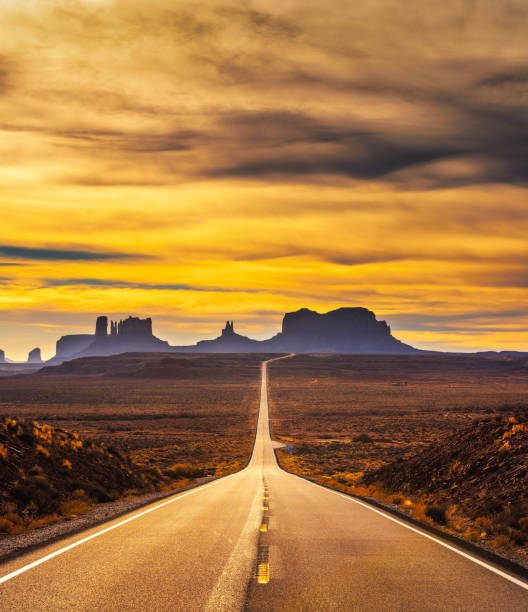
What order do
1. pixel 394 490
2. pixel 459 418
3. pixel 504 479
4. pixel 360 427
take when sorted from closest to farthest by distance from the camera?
pixel 504 479
pixel 394 490
pixel 360 427
pixel 459 418

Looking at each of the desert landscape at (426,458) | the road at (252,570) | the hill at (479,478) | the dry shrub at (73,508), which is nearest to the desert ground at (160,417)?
the desert landscape at (426,458)

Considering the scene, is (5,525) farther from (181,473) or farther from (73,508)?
(181,473)

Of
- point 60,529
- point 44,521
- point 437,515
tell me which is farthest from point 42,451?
point 437,515

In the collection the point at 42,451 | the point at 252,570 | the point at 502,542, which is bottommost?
the point at 502,542

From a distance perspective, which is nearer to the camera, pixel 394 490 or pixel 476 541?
pixel 476 541

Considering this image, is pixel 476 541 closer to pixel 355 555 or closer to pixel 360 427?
pixel 355 555

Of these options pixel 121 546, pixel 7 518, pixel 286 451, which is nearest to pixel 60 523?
pixel 7 518

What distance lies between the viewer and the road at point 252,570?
6.95 meters

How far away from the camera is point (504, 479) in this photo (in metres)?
16.1

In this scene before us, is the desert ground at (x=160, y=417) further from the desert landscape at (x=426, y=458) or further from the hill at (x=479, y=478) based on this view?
the hill at (x=479, y=478)

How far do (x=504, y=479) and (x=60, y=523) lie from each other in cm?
1235

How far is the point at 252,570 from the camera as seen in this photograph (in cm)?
848

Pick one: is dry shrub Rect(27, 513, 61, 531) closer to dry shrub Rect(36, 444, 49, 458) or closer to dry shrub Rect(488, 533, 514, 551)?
dry shrub Rect(36, 444, 49, 458)

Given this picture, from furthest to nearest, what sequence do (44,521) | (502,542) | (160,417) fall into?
(160,417) < (44,521) < (502,542)
